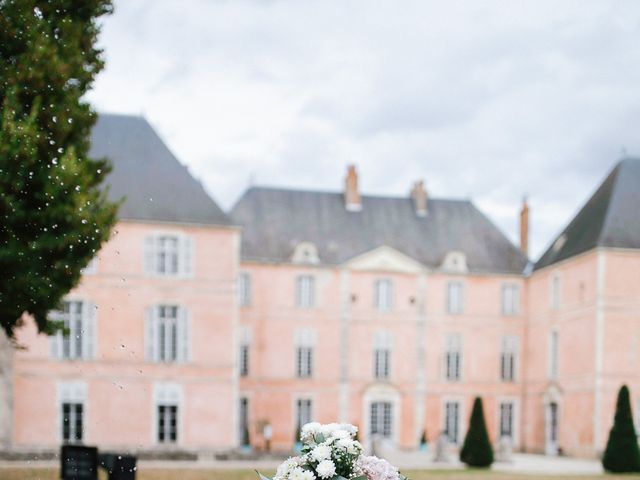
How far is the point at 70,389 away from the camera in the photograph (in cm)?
2703

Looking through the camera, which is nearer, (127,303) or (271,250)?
(127,303)

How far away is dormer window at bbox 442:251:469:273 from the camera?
A: 36.4 meters

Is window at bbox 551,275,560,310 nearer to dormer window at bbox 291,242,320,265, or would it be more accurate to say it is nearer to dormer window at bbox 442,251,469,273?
dormer window at bbox 442,251,469,273

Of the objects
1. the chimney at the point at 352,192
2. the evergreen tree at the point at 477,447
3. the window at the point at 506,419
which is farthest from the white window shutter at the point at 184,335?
the window at the point at 506,419

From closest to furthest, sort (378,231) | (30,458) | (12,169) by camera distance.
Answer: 1. (12,169)
2. (30,458)
3. (378,231)

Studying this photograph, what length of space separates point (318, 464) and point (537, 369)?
32.2 meters

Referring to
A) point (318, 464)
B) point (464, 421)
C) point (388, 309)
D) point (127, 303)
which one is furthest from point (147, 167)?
point (318, 464)

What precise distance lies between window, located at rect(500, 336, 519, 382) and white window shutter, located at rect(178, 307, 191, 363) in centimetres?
1415

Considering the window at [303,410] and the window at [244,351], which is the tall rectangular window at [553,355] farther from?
the window at [244,351]

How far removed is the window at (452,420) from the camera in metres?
35.9

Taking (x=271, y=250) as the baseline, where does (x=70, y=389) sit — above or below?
below

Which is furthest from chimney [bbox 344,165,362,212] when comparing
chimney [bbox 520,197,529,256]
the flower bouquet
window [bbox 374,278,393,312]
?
the flower bouquet

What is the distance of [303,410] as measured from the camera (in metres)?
34.9

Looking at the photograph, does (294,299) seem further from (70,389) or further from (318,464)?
(318,464)
